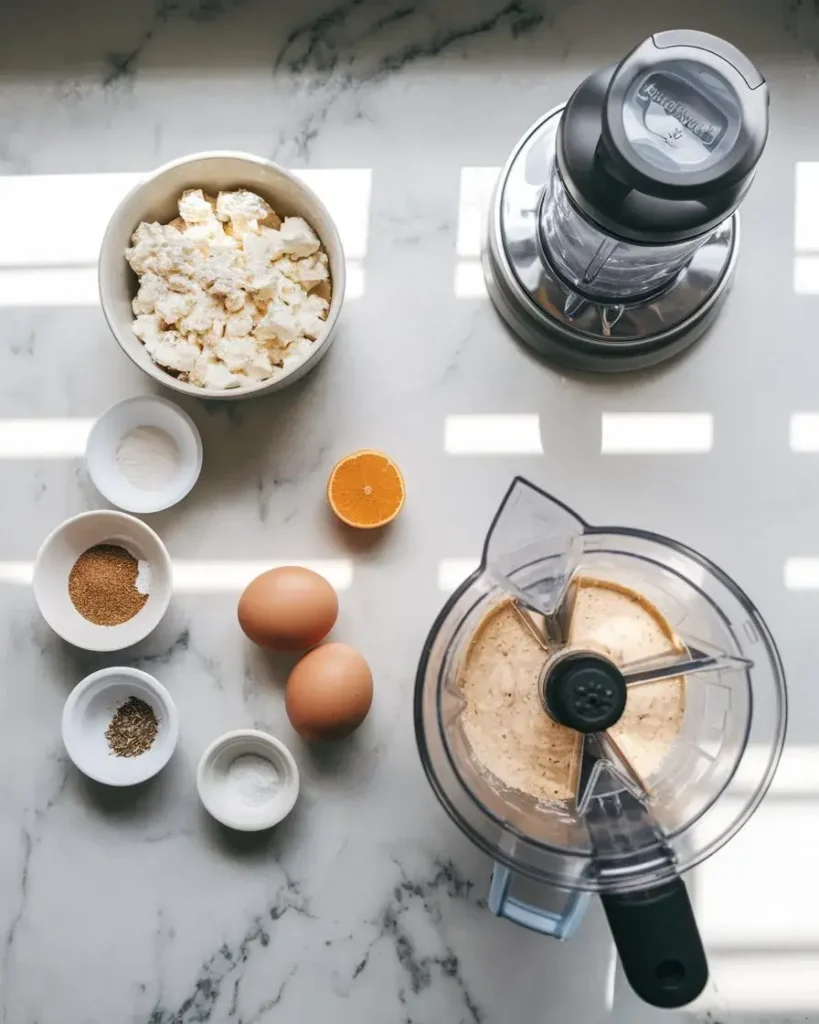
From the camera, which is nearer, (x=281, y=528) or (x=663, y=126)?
(x=663, y=126)

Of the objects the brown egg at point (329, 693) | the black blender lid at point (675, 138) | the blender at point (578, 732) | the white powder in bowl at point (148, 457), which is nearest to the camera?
the black blender lid at point (675, 138)

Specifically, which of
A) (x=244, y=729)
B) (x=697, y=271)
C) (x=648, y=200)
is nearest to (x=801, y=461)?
(x=697, y=271)

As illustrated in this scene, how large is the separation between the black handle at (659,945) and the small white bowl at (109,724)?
0.54 m

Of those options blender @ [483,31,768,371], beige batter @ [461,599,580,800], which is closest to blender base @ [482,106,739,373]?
blender @ [483,31,768,371]

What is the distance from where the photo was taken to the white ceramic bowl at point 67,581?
3.83 feet

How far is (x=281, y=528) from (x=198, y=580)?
4.7 inches

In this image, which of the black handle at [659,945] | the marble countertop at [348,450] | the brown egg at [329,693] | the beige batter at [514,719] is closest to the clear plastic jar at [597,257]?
the marble countertop at [348,450]

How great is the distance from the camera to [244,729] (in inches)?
46.3

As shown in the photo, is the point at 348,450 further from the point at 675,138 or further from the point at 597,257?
the point at 675,138

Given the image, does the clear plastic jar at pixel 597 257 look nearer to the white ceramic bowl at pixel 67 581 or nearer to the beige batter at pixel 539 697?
the beige batter at pixel 539 697

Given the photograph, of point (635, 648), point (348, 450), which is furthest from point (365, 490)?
point (635, 648)

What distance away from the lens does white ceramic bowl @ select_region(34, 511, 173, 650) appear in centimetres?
117

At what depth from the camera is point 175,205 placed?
1.18 m

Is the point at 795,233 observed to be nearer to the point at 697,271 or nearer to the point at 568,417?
the point at 697,271
